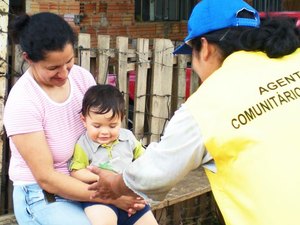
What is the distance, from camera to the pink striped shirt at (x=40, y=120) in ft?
8.76

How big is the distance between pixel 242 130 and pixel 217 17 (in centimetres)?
47

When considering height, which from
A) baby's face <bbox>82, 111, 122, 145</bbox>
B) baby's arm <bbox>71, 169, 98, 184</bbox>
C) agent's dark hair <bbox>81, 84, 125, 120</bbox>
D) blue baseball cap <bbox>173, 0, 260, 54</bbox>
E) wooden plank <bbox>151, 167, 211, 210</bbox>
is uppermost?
blue baseball cap <bbox>173, 0, 260, 54</bbox>

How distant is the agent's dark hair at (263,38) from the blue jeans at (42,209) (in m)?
1.10

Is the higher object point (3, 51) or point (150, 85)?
point (3, 51)

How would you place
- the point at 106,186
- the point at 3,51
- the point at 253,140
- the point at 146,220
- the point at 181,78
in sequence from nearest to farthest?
the point at 253,140, the point at 106,186, the point at 146,220, the point at 3,51, the point at 181,78

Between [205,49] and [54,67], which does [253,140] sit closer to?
[205,49]

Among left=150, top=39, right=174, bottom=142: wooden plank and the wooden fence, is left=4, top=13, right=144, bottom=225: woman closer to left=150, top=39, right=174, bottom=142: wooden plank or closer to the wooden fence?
the wooden fence

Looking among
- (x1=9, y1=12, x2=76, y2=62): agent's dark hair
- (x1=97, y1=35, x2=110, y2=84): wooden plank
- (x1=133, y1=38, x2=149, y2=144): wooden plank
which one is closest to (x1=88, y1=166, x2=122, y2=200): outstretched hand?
(x1=9, y1=12, x2=76, y2=62): agent's dark hair

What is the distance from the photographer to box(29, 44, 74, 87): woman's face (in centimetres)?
267

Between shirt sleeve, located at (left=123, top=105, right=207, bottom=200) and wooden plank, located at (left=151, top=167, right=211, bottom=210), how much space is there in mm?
1948

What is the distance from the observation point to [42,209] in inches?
107

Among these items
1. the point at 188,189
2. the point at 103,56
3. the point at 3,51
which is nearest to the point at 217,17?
the point at 3,51

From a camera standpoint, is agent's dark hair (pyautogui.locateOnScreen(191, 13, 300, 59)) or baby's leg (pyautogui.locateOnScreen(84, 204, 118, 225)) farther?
baby's leg (pyautogui.locateOnScreen(84, 204, 118, 225))

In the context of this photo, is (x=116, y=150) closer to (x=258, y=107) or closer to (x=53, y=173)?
(x=53, y=173)
